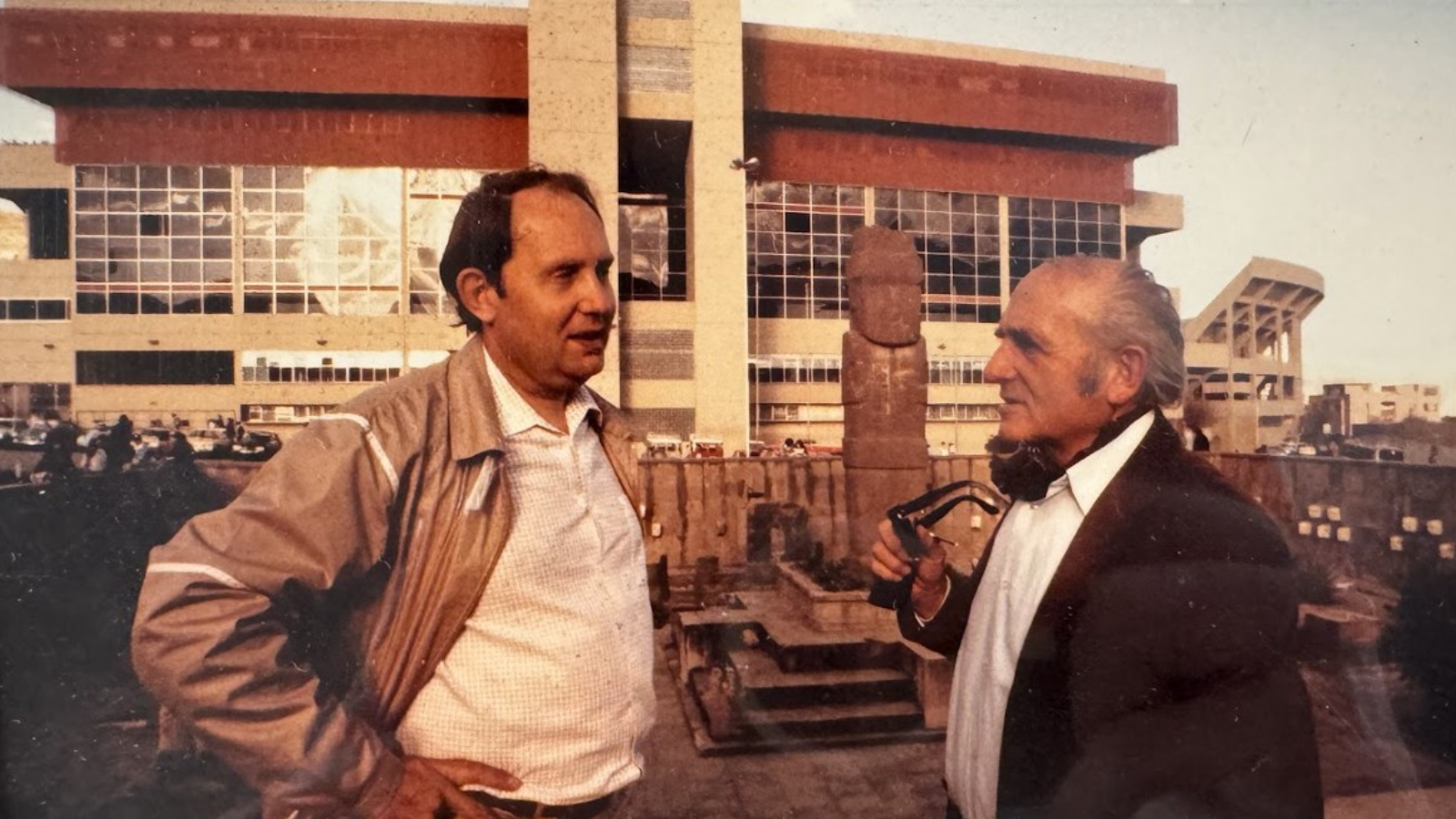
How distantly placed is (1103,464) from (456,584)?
1.26m

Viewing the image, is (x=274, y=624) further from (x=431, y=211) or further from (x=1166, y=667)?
(x=1166, y=667)

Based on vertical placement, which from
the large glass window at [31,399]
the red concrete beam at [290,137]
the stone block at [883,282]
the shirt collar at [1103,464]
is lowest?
the shirt collar at [1103,464]

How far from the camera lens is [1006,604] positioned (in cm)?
154

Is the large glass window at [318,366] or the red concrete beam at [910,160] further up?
the red concrete beam at [910,160]

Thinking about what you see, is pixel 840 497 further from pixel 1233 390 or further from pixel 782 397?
pixel 1233 390

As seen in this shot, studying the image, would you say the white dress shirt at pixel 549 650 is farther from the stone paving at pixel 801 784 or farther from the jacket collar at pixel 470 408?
the stone paving at pixel 801 784

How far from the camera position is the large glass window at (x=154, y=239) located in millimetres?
1672

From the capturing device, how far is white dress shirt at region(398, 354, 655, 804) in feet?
4.57

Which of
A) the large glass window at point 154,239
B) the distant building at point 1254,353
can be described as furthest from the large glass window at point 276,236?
the distant building at point 1254,353

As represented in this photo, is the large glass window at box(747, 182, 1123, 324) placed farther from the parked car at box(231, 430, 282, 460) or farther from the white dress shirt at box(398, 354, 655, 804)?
the parked car at box(231, 430, 282, 460)

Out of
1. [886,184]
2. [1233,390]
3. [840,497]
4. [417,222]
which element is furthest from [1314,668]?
[417,222]

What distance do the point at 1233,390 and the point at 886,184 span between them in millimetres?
1102

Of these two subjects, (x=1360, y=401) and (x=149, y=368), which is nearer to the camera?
(x=149, y=368)

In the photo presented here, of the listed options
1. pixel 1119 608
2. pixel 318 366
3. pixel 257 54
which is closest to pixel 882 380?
pixel 1119 608
